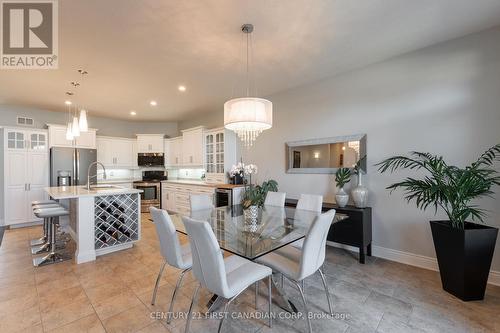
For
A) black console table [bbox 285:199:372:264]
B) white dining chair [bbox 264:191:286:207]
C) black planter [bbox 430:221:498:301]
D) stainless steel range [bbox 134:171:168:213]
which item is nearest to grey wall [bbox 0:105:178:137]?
stainless steel range [bbox 134:171:168:213]

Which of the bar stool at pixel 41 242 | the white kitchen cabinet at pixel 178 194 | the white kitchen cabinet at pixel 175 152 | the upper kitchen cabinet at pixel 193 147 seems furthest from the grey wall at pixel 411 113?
the bar stool at pixel 41 242

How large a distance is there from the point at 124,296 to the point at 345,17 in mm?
3572

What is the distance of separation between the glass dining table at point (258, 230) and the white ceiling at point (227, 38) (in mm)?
2030

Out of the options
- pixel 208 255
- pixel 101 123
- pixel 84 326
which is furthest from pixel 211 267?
pixel 101 123

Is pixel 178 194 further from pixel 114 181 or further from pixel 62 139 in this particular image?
pixel 62 139

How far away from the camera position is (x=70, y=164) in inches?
201

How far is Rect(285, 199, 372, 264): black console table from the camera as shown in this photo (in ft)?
9.57

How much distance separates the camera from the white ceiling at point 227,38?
2.04m

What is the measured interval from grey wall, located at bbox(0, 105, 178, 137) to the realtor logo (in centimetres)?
270

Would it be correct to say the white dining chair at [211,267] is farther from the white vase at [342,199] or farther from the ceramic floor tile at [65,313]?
the white vase at [342,199]

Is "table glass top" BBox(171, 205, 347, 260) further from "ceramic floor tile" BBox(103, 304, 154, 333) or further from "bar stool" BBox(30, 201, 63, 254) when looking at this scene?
"bar stool" BBox(30, 201, 63, 254)

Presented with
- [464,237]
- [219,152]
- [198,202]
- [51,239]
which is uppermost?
[219,152]

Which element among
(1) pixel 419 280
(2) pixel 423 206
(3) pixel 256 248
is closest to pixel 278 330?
(3) pixel 256 248

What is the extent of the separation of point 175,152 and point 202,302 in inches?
203
